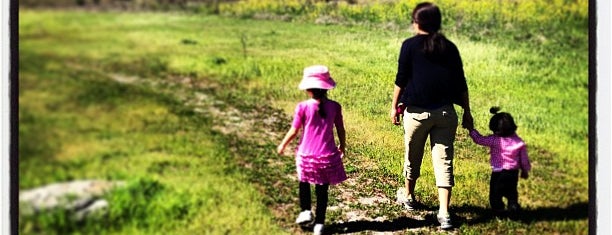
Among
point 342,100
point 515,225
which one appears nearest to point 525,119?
point 515,225

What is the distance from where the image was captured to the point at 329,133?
5406 millimetres

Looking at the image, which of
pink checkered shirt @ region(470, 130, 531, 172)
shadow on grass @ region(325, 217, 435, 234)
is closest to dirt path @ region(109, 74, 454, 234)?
shadow on grass @ region(325, 217, 435, 234)

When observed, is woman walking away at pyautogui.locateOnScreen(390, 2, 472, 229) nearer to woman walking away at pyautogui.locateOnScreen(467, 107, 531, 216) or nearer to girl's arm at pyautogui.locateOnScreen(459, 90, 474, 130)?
girl's arm at pyautogui.locateOnScreen(459, 90, 474, 130)

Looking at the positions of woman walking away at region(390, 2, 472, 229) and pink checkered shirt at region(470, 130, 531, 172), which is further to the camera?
pink checkered shirt at region(470, 130, 531, 172)

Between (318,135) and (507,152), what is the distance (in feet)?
5.14

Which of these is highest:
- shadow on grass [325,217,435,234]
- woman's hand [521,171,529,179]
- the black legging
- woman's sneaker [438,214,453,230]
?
woman's hand [521,171,529,179]

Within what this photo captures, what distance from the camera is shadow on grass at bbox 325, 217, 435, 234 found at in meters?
5.62

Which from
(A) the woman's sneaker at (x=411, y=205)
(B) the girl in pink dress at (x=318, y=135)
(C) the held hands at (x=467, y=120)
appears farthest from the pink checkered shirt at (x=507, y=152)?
(B) the girl in pink dress at (x=318, y=135)

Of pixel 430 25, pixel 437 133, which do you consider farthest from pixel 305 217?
pixel 430 25

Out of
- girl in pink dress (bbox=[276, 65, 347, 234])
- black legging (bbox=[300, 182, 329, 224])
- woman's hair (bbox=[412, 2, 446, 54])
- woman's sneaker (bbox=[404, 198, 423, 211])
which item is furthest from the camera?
woman's sneaker (bbox=[404, 198, 423, 211])

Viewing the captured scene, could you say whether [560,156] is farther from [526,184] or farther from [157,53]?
[157,53]

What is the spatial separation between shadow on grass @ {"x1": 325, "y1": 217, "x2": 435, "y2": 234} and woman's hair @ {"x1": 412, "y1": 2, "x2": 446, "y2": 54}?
1.44m

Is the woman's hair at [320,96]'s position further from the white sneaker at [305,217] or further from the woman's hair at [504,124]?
the woman's hair at [504,124]

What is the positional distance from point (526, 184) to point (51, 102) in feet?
16.0
